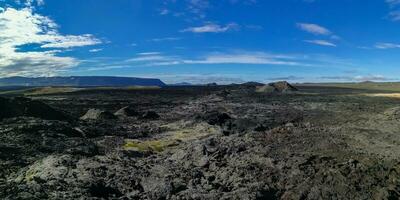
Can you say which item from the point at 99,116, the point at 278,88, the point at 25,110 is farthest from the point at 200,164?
the point at 278,88

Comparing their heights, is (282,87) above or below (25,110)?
below

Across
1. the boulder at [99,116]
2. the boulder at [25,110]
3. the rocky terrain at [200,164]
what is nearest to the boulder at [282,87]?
the boulder at [99,116]

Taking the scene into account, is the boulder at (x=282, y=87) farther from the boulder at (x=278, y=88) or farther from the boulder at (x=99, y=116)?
the boulder at (x=99, y=116)

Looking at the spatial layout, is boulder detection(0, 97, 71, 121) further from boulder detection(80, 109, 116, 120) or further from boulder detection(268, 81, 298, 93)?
boulder detection(268, 81, 298, 93)

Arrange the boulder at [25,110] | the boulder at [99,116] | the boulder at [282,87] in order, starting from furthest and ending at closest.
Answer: the boulder at [282,87]
the boulder at [99,116]
the boulder at [25,110]

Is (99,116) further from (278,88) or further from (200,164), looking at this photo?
(278,88)

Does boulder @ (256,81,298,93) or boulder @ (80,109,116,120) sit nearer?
boulder @ (80,109,116,120)

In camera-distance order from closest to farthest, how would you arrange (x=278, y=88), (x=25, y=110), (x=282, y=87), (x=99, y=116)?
(x=25, y=110)
(x=99, y=116)
(x=278, y=88)
(x=282, y=87)

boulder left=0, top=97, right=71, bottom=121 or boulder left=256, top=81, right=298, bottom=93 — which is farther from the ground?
boulder left=0, top=97, right=71, bottom=121

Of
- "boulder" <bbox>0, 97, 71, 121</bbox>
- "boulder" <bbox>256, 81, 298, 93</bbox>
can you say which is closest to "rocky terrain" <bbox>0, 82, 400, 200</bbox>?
"boulder" <bbox>0, 97, 71, 121</bbox>

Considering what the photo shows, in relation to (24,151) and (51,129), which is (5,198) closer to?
(24,151)

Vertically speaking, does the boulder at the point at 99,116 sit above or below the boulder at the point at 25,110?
below

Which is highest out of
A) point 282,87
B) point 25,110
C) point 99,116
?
point 25,110

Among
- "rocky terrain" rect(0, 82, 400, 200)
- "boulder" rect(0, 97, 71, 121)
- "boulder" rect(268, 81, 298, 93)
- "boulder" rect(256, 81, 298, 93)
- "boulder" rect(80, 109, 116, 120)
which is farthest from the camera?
"boulder" rect(268, 81, 298, 93)
